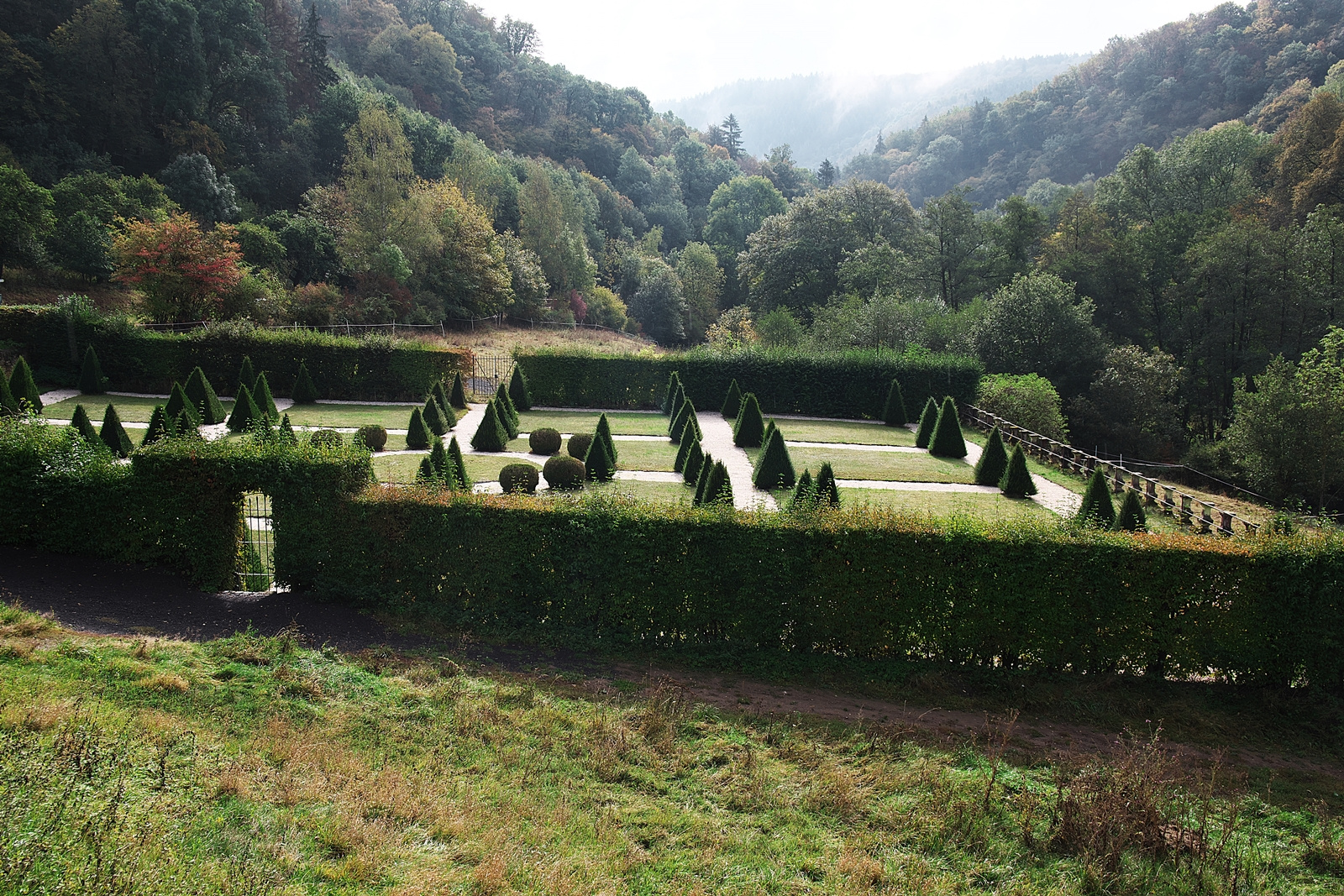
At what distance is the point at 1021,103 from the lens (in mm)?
101000

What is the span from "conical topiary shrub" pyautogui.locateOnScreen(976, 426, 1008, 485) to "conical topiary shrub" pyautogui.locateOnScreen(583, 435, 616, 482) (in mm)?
11202

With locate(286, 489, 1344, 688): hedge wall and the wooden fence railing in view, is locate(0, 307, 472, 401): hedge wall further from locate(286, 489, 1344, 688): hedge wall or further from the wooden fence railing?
the wooden fence railing

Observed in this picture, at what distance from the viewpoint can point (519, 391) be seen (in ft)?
105

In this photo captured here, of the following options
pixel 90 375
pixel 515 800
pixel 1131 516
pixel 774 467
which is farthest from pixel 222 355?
pixel 1131 516

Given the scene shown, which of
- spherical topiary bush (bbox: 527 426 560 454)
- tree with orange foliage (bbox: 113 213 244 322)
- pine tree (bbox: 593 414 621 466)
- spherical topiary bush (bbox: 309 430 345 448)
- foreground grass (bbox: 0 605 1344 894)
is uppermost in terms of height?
tree with orange foliage (bbox: 113 213 244 322)

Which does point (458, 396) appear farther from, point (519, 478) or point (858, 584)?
point (858, 584)

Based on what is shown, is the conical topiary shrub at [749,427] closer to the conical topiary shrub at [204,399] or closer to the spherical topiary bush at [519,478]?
the spherical topiary bush at [519,478]

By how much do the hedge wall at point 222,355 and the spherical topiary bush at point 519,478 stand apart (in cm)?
1720

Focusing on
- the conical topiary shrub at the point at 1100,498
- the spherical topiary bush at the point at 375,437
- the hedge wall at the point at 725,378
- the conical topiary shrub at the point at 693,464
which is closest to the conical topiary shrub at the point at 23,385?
the spherical topiary bush at the point at 375,437

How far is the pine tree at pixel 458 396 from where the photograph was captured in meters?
30.6

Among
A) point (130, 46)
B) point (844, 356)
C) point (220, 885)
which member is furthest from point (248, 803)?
point (130, 46)

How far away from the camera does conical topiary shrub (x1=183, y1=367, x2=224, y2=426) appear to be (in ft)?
80.9

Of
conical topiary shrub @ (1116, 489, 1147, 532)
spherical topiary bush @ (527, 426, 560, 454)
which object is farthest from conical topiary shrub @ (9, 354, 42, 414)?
conical topiary shrub @ (1116, 489, 1147, 532)

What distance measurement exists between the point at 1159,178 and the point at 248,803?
58.0m
